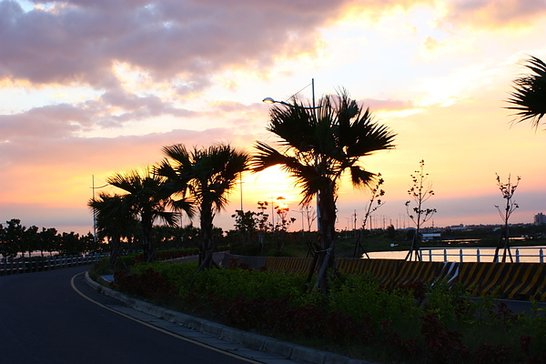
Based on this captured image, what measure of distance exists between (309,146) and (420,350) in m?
6.37

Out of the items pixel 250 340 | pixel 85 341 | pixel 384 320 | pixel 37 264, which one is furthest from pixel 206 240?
pixel 37 264

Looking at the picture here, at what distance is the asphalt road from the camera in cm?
1059

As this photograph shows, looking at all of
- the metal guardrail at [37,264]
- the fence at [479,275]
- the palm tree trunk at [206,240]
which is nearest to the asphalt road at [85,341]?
the palm tree trunk at [206,240]

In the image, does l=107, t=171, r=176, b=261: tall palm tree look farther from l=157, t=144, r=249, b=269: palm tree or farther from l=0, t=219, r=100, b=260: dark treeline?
l=0, t=219, r=100, b=260: dark treeline

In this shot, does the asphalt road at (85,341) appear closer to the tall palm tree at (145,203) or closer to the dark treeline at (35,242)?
the tall palm tree at (145,203)

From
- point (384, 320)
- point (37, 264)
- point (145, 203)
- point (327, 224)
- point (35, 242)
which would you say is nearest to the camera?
point (384, 320)

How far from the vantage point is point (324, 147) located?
13.8 metres

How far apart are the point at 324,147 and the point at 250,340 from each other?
427 centimetres

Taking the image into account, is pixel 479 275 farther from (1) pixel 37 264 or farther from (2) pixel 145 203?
(1) pixel 37 264

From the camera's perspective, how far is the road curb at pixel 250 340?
9930 mm

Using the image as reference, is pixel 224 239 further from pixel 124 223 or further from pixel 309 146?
pixel 309 146

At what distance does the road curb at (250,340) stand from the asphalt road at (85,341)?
0.74 meters

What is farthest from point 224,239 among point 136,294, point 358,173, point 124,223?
point 358,173

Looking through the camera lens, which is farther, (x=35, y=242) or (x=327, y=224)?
(x=35, y=242)
